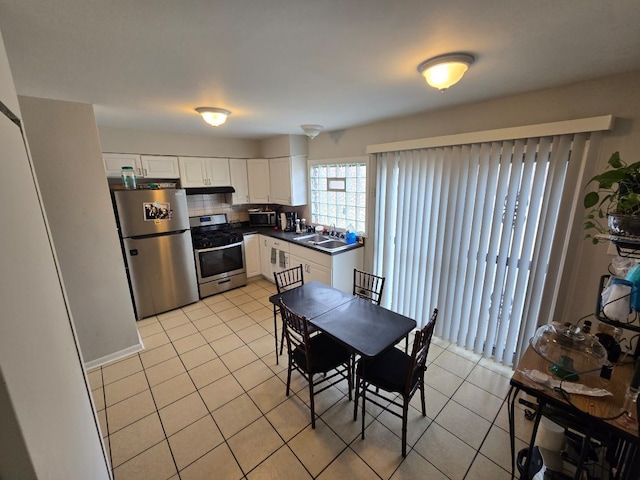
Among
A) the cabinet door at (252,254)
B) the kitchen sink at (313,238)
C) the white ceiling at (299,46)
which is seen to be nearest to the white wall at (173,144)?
the white ceiling at (299,46)

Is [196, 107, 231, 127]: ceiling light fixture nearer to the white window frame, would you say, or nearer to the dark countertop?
the white window frame

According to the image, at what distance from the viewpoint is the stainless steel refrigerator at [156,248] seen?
307cm

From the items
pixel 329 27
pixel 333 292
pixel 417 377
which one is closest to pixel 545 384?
pixel 417 377

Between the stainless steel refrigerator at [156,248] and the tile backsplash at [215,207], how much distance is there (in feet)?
2.55

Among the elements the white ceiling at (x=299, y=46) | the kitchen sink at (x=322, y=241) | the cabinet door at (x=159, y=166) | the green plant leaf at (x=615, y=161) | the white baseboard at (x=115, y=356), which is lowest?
the white baseboard at (x=115, y=356)

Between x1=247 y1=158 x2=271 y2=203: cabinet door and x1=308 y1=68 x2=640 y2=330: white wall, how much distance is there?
2.64m

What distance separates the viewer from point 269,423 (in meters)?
1.94

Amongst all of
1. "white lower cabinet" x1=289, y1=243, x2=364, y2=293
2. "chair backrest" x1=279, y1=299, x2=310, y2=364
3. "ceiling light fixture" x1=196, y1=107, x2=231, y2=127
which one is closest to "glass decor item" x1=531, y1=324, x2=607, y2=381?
"chair backrest" x1=279, y1=299, x2=310, y2=364

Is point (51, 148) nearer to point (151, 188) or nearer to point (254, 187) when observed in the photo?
point (151, 188)

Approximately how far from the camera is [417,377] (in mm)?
1831

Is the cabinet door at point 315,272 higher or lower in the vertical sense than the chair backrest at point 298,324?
lower

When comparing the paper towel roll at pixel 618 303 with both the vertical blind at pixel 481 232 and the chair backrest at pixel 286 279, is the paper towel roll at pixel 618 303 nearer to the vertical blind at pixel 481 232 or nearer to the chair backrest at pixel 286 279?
the vertical blind at pixel 481 232

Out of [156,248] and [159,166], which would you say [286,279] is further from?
[159,166]

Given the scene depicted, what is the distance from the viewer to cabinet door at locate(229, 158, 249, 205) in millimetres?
4297
